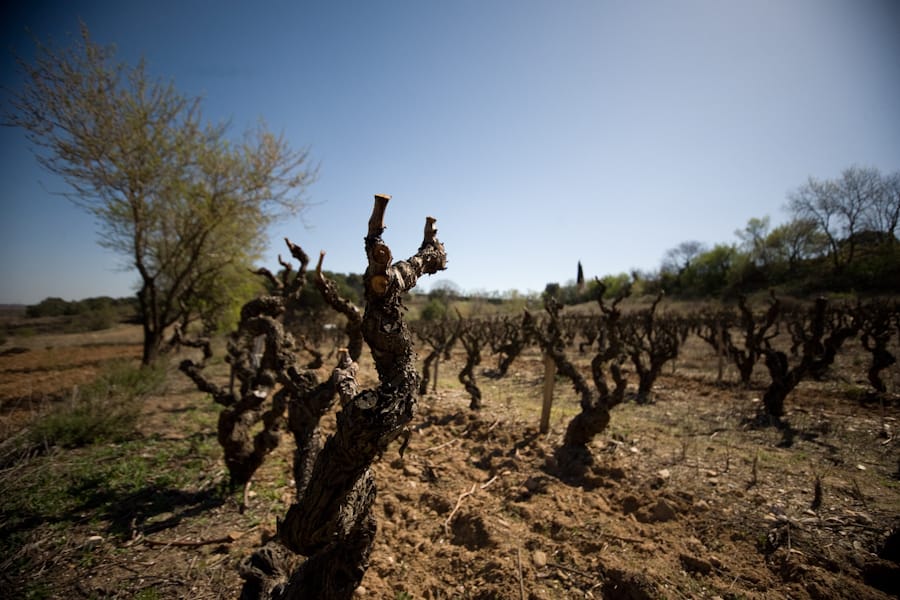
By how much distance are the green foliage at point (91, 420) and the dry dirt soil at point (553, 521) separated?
0.44 meters

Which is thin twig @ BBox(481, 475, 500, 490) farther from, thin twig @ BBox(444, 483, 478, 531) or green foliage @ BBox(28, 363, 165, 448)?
green foliage @ BBox(28, 363, 165, 448)

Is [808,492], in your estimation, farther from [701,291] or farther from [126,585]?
[701,291]

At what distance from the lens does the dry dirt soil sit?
3045mm

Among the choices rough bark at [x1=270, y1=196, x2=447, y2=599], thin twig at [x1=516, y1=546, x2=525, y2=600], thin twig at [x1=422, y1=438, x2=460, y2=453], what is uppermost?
rough bark at [x1=270, y1=196, x2=447, y2=599]

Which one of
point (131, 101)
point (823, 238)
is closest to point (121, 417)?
point (131, 101)

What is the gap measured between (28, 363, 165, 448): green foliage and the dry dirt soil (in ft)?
1.45

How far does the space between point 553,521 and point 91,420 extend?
300 inches

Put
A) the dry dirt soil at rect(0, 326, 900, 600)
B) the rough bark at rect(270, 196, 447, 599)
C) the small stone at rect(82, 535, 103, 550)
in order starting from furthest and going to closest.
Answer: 1. the small stone at rect(82, 535, 103, 550)
2. the dry dirt soil at rect(0, 326, 900, 600)
3. the rough bark at rect(270, 196, 447, 599)

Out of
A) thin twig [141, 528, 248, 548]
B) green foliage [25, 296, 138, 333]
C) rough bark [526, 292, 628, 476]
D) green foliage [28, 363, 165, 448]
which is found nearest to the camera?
thin twig [141, 528, 248, 548]

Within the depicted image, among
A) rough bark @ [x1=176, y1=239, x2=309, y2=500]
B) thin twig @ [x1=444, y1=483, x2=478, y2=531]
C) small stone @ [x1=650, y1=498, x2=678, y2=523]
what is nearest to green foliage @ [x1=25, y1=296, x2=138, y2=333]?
rough bark @ [x1=176, y1=239, x2=309, y2=500]

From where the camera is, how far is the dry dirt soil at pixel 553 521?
304 cm

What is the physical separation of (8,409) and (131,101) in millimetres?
7675

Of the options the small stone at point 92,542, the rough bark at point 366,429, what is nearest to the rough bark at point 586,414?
the rough bark at point 366,429

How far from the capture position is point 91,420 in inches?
231
